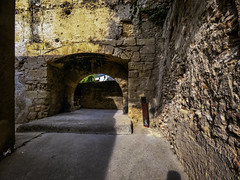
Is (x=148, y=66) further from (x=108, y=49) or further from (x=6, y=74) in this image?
(x=6, y=74)

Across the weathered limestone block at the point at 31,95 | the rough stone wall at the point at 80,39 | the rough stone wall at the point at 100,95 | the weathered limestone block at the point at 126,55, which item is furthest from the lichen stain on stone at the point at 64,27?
the rough stone wall at the point at 100,95

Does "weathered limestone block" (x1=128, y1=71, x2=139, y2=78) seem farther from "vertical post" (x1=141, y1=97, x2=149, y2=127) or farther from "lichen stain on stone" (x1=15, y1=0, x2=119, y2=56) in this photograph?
"lichen stain on stone" (x1=15, y1=0, x2=119, y2=56)

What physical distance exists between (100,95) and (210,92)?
665cm

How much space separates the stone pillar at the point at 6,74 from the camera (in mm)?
1307

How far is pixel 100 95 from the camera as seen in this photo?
285 inches

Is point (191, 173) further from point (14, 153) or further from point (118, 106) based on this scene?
point (118, 106)

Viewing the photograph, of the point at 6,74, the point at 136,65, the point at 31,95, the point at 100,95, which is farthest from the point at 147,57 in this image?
the point at 100,95

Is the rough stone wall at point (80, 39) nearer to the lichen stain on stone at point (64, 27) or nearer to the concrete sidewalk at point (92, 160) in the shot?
the lichen stain on stone at point (64, 27)

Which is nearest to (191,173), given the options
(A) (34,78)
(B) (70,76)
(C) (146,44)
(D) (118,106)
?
(C) (146,44)

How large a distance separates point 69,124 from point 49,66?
1933mm

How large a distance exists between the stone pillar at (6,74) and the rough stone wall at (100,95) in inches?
221

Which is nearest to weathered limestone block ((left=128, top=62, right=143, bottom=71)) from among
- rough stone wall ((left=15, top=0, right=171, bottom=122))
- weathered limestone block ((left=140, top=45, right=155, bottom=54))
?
rough stone wall ((left=15, top=0, right=171, bottom=122))

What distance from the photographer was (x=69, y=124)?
238 centimetres

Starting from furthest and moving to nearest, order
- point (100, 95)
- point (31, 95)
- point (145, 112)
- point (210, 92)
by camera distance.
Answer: point (100, 95) → point (31, 95) → point (145, 112) → point (210, 92)
